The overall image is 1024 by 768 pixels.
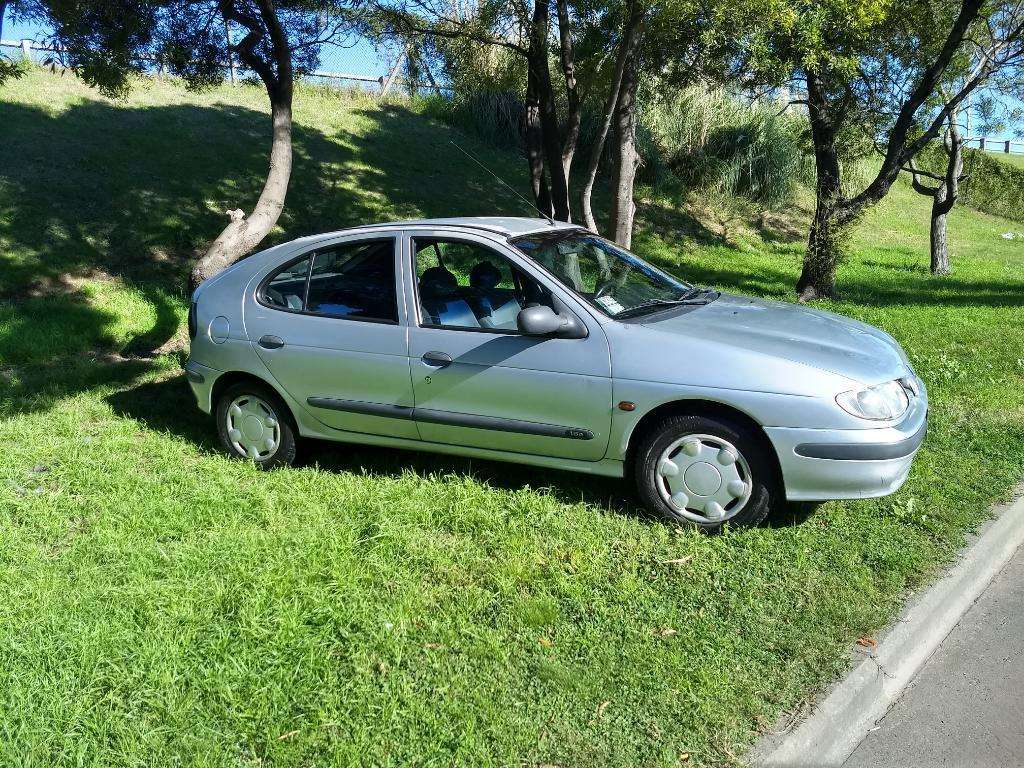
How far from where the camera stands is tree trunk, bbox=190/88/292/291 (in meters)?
8.62

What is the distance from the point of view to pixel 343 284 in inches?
211

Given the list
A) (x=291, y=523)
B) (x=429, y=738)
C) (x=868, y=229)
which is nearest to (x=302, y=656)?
(x=429, y=738)

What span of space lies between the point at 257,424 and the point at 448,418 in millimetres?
1443

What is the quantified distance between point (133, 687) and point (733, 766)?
7.33 ft

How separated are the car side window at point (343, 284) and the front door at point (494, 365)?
0.67 ft

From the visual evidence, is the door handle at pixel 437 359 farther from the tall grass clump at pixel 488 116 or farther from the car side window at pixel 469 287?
the tall grass clump at pixel 488 116

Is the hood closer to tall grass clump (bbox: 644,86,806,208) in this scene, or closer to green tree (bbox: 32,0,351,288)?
green tree (bbox: 32,0,351,288)

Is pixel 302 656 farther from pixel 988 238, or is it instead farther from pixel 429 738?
pixel 988 238

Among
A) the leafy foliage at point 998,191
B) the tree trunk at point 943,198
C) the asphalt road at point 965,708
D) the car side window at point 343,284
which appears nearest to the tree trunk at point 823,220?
the tree trunk at point 943,198

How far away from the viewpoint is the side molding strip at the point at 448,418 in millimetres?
4684

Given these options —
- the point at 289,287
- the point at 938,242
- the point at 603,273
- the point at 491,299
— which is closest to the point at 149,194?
the point at 289,287

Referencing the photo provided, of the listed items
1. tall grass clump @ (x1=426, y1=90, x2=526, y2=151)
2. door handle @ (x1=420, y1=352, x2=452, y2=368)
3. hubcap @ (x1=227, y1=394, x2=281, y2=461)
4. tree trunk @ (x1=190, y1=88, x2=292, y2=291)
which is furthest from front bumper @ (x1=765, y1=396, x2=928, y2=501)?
tall grass clump @ (x1=426, y1=90, x2=526, y2=151)

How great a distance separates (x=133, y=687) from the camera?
335cm

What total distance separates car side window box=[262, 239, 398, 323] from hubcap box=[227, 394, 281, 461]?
676mm
